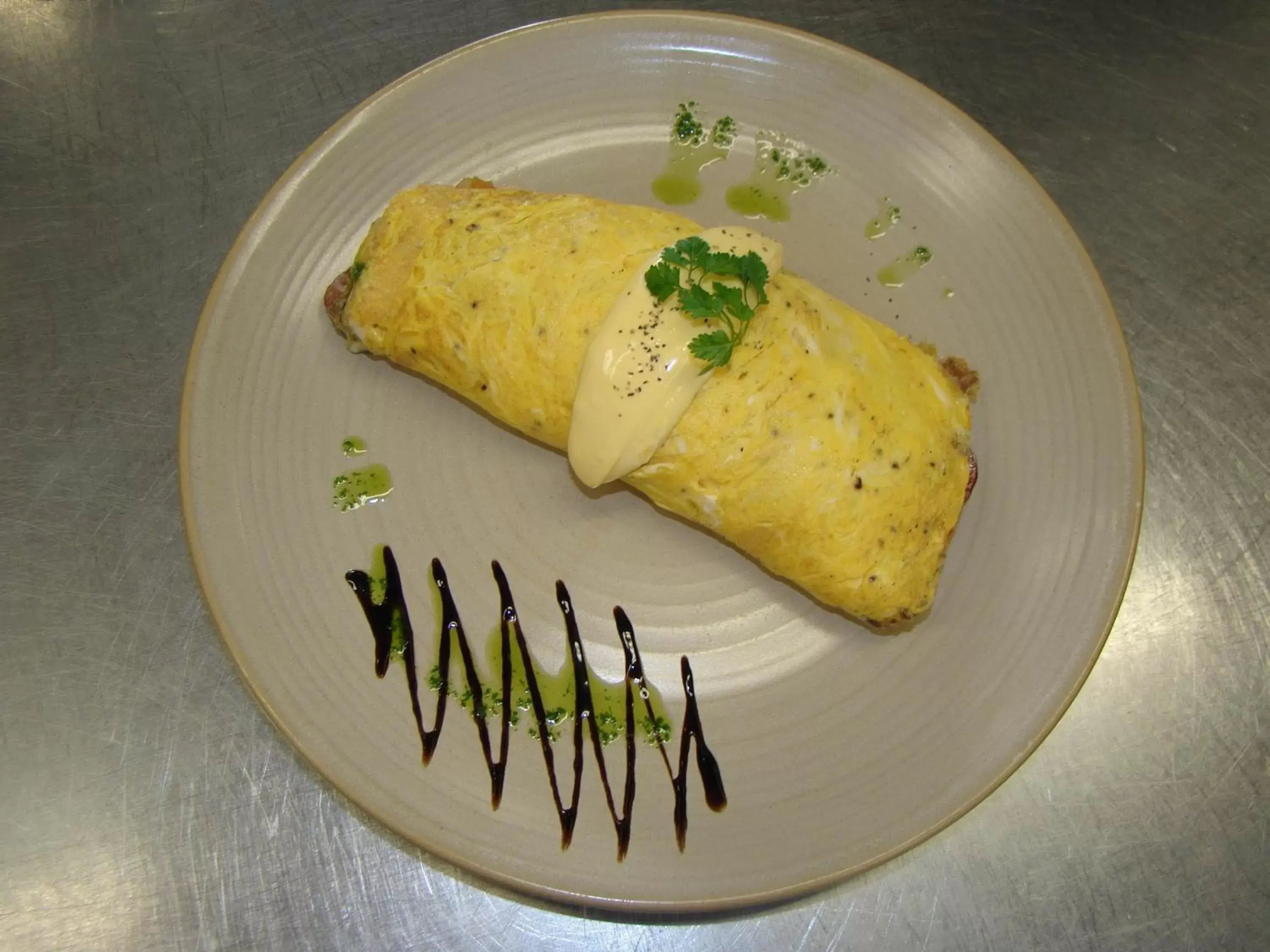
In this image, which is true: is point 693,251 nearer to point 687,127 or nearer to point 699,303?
point 699,303

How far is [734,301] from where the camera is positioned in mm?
2309

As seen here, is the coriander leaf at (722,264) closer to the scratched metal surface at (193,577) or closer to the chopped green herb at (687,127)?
the chopped green herb at (687,127)

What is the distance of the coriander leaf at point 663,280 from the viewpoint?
2309 mm

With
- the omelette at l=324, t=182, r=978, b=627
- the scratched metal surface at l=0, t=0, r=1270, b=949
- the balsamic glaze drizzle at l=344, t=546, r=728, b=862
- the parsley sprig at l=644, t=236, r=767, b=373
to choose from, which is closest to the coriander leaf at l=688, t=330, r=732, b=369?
the parsley sprig at l=644, t=236, r=767, b=373

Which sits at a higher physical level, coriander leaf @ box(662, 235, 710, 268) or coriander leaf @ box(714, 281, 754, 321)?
coriander leaf @ box(662, 235, 710, 268)

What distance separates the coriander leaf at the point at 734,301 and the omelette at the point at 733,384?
12 centimetres

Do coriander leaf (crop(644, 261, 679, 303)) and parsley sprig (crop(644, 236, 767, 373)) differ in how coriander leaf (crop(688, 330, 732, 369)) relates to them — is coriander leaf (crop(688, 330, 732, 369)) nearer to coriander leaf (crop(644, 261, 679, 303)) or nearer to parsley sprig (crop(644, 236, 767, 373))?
parsley sprig (crop(644, 236, 767, 373))

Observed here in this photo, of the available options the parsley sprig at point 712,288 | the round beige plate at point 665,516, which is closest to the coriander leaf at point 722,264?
the parsley sprig at point 712,288

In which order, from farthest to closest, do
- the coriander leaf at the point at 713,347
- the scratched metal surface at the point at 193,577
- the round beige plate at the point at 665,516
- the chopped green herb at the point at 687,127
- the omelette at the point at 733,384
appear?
the chopped green herb at the point at 687,127 → the scratched metal surface at the point at 193,577 → the round beige plate at the point at 665,516 → the omelette at the point at 733,384 → the coriander leaf at the point at 713,347

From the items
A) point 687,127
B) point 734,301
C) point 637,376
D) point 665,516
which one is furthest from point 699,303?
point 687,127

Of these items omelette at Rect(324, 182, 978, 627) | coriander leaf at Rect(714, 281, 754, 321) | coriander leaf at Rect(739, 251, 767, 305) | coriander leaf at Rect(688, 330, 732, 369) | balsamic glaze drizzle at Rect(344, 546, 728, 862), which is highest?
coriander leaf at Rect(739, 251, 767, 305)

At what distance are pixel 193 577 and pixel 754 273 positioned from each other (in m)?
2.09

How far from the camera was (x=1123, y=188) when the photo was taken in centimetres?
359

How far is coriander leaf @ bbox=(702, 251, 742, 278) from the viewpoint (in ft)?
7.57
